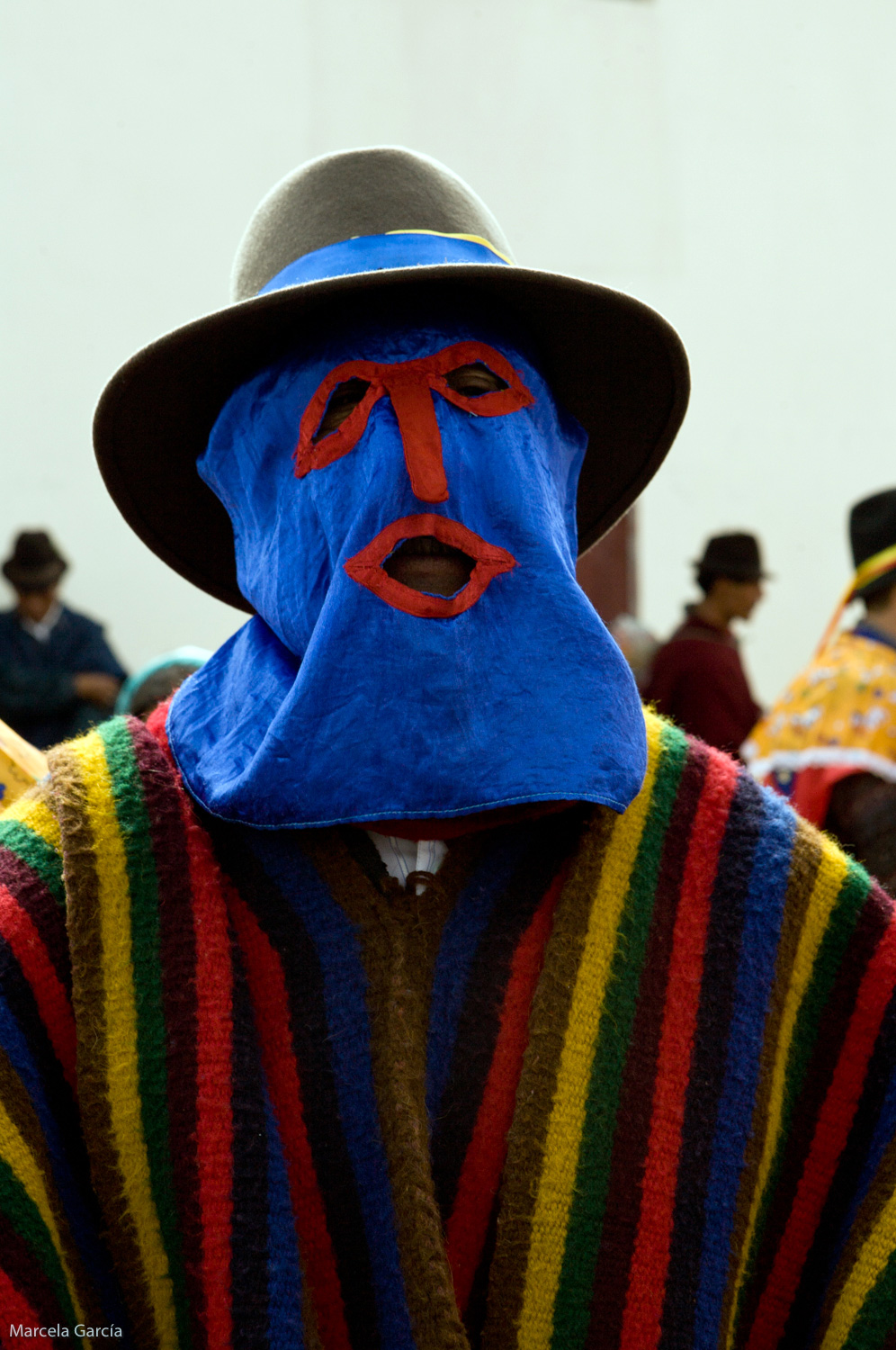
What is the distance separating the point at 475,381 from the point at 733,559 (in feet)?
13.0

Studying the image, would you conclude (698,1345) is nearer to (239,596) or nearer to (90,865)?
(90,865)

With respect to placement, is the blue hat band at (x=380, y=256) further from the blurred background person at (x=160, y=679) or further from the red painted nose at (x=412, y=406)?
the blurred background person at (x=160, y=679)

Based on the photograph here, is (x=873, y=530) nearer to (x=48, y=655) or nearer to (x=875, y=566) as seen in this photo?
(x=875, y=566)

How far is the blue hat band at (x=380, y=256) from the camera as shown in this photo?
5.03 ft

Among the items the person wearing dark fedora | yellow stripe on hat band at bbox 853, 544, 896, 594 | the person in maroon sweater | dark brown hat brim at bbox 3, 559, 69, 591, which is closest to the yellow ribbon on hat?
yellow stripe on hat band at bbox 853, 544, 896, 594

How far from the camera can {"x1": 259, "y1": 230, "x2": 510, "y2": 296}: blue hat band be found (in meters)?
1.53

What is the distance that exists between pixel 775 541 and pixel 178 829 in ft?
20.1

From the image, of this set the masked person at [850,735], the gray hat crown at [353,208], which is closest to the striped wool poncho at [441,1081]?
the gray hat crown at [353,208]

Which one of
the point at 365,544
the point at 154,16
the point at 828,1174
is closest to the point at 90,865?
the point at 365,544

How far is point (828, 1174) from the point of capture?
143cm

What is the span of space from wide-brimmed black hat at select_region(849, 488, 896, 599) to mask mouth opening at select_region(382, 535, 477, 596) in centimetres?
223

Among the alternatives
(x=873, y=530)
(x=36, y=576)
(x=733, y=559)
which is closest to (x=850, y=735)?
(x=873, y=530)

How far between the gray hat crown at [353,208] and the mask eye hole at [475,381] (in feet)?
0.70

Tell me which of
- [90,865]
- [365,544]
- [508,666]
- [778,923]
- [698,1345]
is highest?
[365,544]
